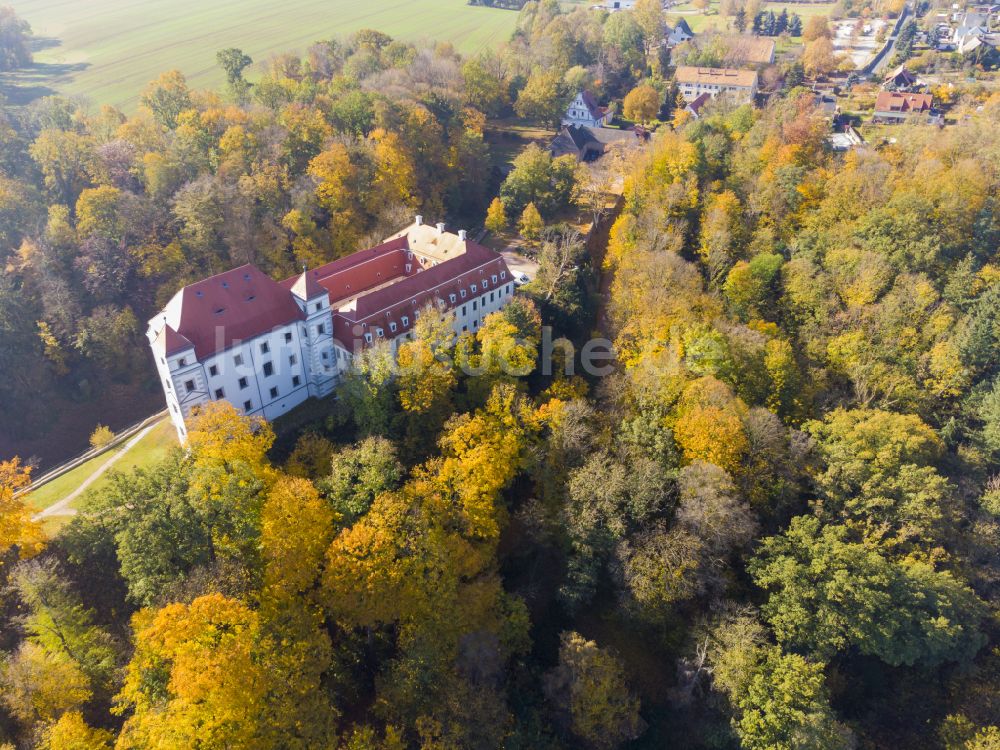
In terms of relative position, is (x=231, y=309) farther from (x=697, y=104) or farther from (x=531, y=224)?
(x=697, y=104)

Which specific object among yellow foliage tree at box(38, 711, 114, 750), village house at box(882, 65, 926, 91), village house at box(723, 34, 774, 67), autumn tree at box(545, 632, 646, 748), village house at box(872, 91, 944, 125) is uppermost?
village house at box(723, 34, 774, 67)

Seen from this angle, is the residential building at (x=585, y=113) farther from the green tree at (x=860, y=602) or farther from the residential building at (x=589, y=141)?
the green tree at (x=860, y=602)

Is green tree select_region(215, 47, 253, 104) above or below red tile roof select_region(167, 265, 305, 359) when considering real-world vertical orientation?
above

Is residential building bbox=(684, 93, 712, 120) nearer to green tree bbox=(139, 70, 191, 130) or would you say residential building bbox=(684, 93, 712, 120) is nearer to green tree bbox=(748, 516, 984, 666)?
green tree bbox=(139, 70, 191, 130)

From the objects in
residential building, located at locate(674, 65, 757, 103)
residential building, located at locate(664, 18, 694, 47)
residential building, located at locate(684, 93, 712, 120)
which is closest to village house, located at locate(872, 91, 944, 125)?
residential building, located at locate(674, 65, 757, 103)

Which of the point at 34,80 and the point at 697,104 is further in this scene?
the point at 697,104

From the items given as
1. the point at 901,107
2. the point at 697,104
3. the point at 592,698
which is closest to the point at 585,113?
the point at 697,104

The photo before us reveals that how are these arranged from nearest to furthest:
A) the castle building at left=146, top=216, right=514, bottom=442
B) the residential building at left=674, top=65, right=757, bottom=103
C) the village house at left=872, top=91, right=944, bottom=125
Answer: the castle building at left=146, top=216, right=514, bottom=442
the village house at left=872, top=91, right=944, bottom=125
the residential building at left=674, top=65, right=757, bottom=103
